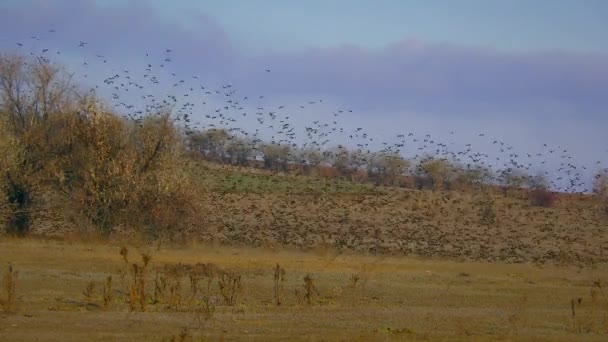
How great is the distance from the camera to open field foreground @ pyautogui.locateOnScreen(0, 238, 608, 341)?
789 inches

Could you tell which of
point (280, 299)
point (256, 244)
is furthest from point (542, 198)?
point (280, 299)

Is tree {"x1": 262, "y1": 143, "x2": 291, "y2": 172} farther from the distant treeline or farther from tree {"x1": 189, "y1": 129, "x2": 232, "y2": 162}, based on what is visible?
the distant treeline

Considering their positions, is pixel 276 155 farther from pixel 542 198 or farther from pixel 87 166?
pixel 87 166

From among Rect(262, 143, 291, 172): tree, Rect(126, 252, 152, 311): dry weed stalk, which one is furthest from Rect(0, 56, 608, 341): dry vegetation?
Rect(262, 143, 291, 172): tree

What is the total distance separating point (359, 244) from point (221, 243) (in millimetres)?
8087

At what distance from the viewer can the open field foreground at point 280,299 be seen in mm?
20047

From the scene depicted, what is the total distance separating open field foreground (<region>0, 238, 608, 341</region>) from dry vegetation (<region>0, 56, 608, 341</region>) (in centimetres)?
11

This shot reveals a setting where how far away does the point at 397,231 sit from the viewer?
59.1m

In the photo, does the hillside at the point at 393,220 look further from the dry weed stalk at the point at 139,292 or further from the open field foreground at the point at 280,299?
the dry weed stalk at the point at 139,292

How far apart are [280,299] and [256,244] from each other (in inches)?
952

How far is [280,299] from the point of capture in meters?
26.7

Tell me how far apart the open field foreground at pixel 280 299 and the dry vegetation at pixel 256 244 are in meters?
0.11

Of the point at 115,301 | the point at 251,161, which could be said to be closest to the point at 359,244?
the point at 115,301

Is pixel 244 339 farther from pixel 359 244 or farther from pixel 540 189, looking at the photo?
pixel 540 189
